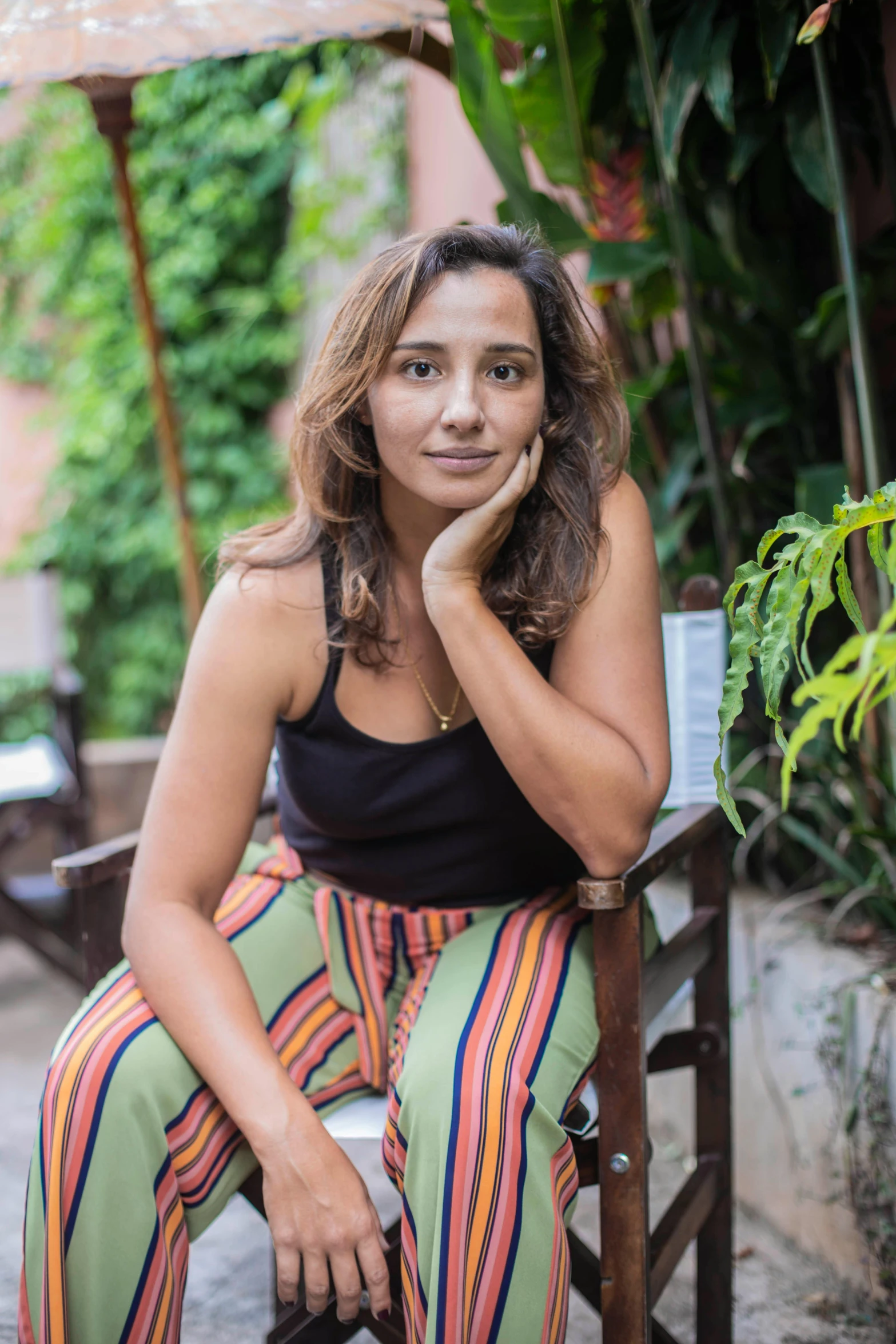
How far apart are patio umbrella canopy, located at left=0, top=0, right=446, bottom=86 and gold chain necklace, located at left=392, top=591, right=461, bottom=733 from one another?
1.11 metres

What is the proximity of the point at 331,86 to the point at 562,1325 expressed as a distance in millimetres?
4079

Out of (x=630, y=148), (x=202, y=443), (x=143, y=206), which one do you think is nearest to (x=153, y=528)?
(x=202, y=443)

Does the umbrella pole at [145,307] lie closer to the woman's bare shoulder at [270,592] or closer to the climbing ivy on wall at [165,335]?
the woman's bare shoulder at [270,592]

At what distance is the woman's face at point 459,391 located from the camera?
127cm

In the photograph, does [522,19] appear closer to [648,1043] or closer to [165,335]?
[648,1043]

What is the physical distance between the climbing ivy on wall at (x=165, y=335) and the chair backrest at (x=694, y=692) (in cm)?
383

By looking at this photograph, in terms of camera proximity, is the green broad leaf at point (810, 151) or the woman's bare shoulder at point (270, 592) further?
the green broad leaf at point (810, 151)

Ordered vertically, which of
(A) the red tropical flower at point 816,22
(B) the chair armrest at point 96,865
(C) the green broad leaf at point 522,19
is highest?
(C) the green broad leaf at point 522,19

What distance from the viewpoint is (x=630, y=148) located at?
2.30 meters

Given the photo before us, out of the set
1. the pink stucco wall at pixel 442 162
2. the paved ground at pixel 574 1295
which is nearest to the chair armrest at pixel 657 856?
the paved ground at pixel 574 1295

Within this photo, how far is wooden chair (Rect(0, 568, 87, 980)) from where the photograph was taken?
284cm

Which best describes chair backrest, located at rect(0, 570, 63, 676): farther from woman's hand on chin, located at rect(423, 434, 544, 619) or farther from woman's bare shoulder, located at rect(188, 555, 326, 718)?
woman's hand on chin, located at rect(423, 434, 544, 619)

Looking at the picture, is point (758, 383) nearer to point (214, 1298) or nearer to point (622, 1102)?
point (622, 1102)

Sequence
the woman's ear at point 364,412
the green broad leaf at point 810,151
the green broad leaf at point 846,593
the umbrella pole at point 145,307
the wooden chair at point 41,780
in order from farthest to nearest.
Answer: the wooden chair at point 41,780
the umbrella pole at point 145,307
the green broad leaf at point 810,151
the woman's ear at point 364,412
the green broad leaf at point 846,593
